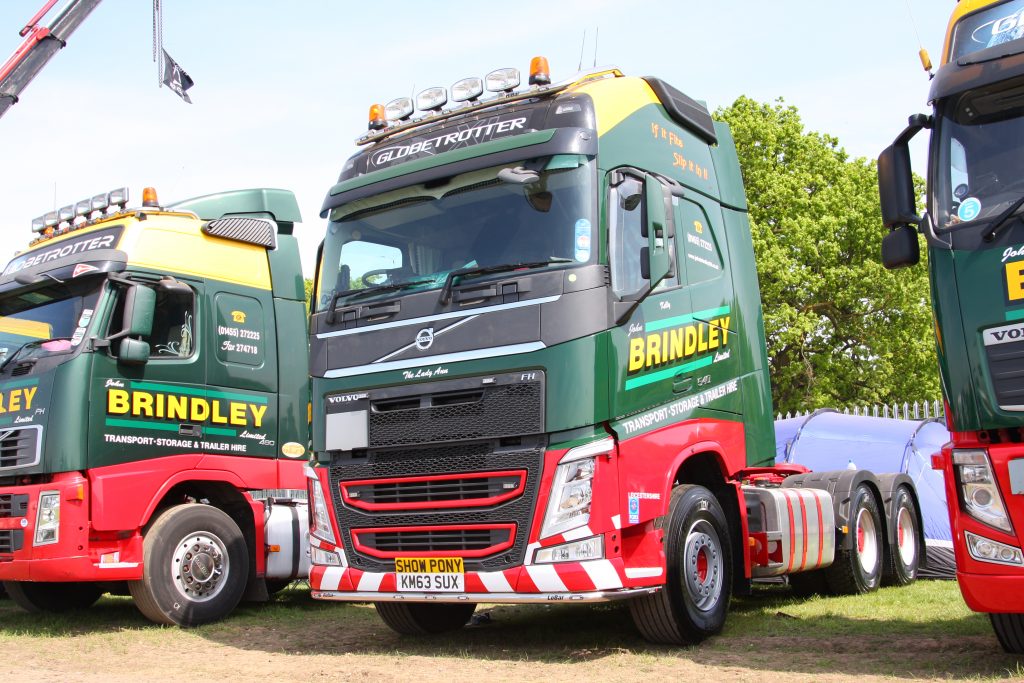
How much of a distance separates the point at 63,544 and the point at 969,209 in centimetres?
Answer: 717

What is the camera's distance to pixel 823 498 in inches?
388

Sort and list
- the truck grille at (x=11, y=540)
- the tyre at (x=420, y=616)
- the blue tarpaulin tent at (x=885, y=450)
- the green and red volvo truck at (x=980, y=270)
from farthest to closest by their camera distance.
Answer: the blue tarpaulin tent at (x=885, y=450)
the truck grille at (x=11, y=540)
the tyre at (x=420, y=616)
the green and red volvo truck at (x=980, y=270)

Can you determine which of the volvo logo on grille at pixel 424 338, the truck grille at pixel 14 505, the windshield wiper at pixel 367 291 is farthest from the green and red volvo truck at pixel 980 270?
the truck grille at pixel 14 505

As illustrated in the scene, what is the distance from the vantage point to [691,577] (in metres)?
7.34

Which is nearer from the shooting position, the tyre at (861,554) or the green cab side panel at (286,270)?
the tyre at (861,554)

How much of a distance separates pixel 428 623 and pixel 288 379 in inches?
125

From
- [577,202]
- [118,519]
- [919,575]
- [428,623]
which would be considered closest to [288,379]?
[118,519]

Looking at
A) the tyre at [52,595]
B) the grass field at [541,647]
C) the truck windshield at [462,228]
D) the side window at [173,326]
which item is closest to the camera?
the grass field at [541,647]

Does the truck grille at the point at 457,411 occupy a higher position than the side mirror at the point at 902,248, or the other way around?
the side mirror at the point at 902,248

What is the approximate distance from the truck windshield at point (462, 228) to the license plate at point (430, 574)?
1820 mm

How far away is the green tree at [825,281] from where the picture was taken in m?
29.1

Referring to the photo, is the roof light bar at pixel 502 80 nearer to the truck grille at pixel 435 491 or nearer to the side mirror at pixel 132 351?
the truck grille at pixel 435 491

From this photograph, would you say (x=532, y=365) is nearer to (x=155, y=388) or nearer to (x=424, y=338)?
(x=424, y=338)

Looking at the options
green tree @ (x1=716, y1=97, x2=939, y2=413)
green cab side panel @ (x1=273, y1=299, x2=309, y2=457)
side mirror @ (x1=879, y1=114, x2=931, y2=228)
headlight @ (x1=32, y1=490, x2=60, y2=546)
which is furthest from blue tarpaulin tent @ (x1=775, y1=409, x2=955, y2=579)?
green tree @ (x1=716, y1=97, x2=939, y2=413)
